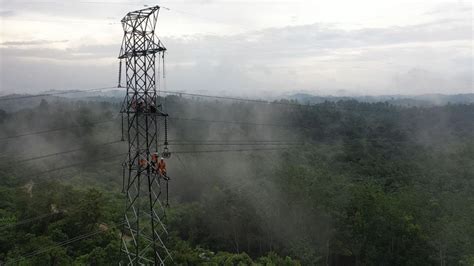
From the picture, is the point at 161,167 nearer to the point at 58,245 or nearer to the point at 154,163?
the point at 154,163

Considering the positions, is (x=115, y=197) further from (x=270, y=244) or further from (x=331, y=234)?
(x=331, y=234)

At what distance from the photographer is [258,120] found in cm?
7344

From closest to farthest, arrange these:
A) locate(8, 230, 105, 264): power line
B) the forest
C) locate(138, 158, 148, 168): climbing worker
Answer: locate(138, 158, 148, 168): climbing worker, locate(8, 230, 105, 264): power line, the forest

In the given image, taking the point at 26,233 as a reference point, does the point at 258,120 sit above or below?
above

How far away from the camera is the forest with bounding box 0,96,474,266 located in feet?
74.4

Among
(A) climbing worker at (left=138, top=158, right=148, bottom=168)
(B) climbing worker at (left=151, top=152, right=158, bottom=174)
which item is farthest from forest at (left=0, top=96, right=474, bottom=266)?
(B) climbing worker at (left=151, top=152, right=158, bottom=174)

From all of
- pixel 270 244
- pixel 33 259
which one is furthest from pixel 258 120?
pixel 33 259

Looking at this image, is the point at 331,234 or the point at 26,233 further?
the point at 331,234

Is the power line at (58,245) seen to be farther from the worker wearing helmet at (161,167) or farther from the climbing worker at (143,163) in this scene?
the worker wearing helmet at (161,167)

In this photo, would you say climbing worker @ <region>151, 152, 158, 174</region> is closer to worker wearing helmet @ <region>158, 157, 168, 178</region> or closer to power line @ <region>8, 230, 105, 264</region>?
worker wearing helmet @ <region>158, 157, 168, 178</region>

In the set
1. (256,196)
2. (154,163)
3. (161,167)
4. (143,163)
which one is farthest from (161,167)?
(256,196)

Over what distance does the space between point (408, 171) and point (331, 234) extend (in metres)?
20.1

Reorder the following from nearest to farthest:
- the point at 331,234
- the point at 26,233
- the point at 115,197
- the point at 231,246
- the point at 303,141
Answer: the point at 26,233, the point at 331,234, the point at 231,246, the point at 115,197, the point at 303,141

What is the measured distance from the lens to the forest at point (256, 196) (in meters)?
22.7
